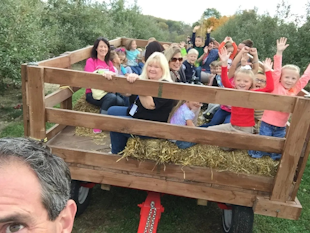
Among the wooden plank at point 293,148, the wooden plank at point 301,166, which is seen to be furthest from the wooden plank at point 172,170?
the wooden plank at point 301,166

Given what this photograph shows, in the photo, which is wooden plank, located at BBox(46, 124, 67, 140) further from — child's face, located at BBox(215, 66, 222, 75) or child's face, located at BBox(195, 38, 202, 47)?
child's face, located at BBox(195, 38, 202, 47)

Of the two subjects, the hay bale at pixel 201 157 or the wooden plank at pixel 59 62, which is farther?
the wooden plank at pixel 59 62

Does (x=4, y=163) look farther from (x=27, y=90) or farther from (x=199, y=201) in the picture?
(x=199, y=201)

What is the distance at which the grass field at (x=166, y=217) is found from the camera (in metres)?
3.68

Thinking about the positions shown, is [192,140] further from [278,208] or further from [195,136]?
[278,208]

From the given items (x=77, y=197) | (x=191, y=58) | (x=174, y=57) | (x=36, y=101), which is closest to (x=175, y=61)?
(x=174, y=57)

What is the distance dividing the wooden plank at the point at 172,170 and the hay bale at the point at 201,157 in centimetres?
6

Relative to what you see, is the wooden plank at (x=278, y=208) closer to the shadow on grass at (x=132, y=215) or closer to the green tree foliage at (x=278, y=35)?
the shadow on grass at (x=132, y=215)

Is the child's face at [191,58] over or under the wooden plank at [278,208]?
over

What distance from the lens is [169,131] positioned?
9.46ft

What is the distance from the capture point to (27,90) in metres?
3.03

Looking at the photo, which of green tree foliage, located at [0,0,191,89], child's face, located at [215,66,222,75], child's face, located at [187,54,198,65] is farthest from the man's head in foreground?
green tree foliage, located at [0,0,191,89]

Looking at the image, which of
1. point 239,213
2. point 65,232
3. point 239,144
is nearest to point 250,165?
point 239,144

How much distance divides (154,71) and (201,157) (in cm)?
105
